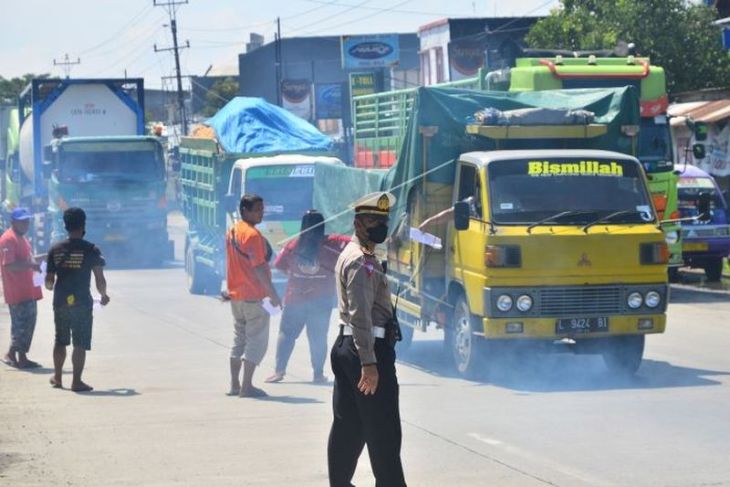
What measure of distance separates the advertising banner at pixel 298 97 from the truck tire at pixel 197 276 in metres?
40.7

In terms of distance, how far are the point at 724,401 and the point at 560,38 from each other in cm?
3030

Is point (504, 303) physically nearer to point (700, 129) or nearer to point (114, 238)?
point (700, 129)

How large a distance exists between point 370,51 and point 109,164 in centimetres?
3159

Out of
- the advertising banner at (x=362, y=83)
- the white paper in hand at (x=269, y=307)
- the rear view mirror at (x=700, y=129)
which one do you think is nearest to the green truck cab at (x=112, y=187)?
the rear view mirror at (x=700, y=129)

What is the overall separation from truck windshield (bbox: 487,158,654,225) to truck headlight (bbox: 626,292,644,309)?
0.72 meters

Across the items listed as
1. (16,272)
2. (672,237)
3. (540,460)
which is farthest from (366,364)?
(672,237)

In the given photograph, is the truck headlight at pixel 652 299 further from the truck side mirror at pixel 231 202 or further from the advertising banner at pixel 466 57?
the advertising banner at pixel 466 57

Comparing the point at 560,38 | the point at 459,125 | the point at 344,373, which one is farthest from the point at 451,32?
the point at 344,373

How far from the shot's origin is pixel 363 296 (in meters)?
7.47

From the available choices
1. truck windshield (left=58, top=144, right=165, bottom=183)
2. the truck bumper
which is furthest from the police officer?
truck windshield (left=58, top=144, right=165, bottom=183)

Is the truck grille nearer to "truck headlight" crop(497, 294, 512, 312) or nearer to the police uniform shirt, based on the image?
"truck headlight" crop(497, 294, 512, 312)

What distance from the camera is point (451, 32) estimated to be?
55625 mm

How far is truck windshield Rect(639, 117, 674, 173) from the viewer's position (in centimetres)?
2245

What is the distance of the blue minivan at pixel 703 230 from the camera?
25.1m
